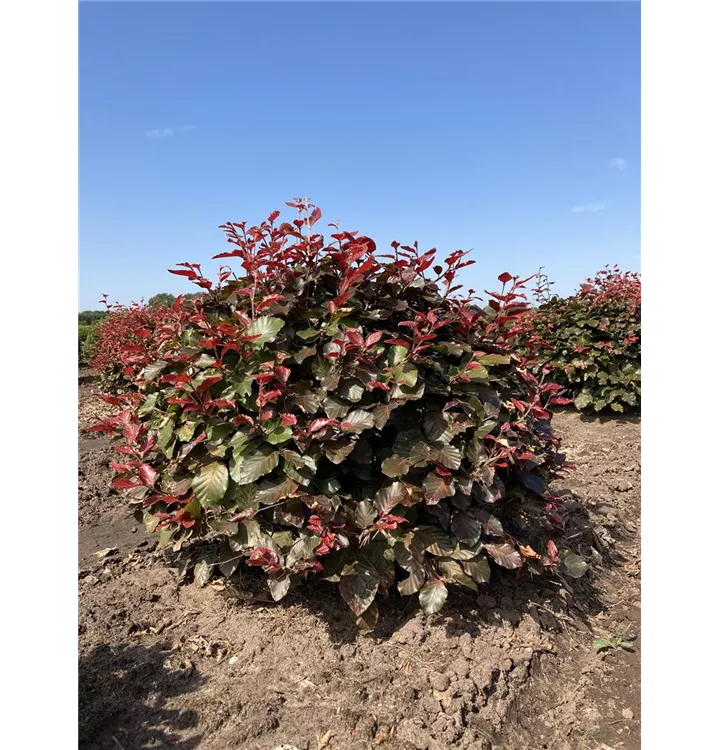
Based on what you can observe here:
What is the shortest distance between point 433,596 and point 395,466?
0.54 m

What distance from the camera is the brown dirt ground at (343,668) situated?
5.98ft

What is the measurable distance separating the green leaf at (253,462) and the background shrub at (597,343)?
5.31 m

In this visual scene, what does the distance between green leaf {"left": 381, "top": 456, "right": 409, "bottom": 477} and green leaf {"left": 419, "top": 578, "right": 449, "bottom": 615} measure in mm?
467

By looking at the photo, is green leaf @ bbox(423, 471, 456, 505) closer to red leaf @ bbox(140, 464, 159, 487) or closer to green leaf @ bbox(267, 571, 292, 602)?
green leaf @ bbox(267, 571, 292, 602)

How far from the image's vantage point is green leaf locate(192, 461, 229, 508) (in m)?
2.14

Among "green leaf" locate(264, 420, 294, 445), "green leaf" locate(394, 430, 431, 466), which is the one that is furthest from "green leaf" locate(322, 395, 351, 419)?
"green leaf" locate(394, 430, 431, 466)

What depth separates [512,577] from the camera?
8.51 feet

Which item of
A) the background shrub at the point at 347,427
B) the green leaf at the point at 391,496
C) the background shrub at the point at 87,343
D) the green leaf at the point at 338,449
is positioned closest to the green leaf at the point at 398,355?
the background shrub at the point at 347,427

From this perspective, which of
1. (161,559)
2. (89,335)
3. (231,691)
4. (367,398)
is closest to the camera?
(231,691)

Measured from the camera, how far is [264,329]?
209cm

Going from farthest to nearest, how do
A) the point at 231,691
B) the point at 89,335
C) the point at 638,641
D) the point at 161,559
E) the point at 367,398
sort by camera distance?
the point at 89,335
the point at 161,559
the point at 638,641
the point at 367,398
the point at 231,691
